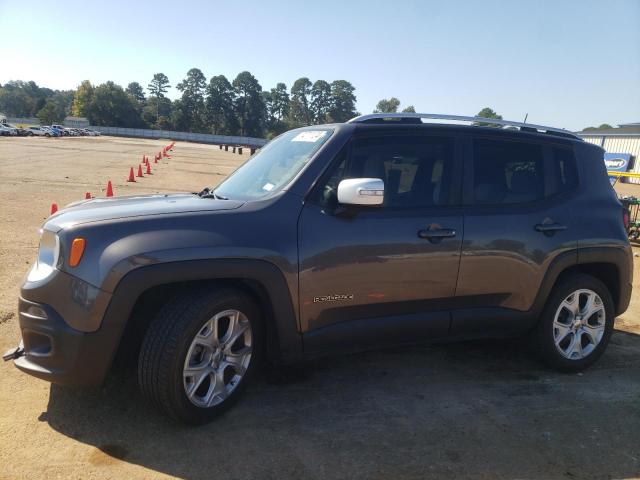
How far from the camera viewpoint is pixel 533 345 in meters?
4.15

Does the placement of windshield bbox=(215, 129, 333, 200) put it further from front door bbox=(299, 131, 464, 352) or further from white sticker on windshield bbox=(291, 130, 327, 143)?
front door bbox=(299, 131, 464, 352)

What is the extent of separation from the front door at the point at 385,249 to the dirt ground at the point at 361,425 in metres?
0.49

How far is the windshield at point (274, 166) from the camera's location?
3.44 metres

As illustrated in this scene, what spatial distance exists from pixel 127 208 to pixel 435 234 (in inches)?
81.4

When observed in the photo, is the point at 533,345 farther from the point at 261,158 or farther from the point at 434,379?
the point at 261,158

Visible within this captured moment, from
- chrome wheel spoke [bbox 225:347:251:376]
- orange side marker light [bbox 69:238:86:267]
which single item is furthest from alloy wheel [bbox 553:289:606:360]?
orange side marker light [bbox 69:238:86:267]

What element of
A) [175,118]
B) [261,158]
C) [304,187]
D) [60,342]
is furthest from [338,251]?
[175,118]

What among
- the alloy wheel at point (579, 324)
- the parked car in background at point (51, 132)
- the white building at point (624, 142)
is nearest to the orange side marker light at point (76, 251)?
the alloy wheel at point (579, 324)

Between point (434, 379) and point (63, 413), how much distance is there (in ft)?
8.70

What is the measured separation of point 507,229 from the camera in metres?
3.71

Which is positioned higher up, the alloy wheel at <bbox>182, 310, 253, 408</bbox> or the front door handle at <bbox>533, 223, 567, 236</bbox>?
the front door handle at <bbox>533, 223, 567, 236</bbox>

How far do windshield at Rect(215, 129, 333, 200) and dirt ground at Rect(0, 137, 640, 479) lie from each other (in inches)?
56.5

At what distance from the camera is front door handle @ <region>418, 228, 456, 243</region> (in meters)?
3.44

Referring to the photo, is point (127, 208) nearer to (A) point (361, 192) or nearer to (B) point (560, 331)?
(A) point (361, 192)
